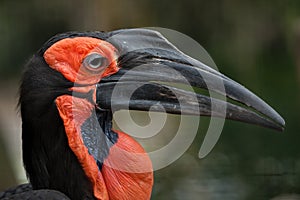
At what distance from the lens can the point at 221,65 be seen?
233 inches

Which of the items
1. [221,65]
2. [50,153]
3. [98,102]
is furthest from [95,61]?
[221,65]

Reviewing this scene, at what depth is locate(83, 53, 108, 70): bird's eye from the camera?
2.31 metres

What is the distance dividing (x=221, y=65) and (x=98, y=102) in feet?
12.0

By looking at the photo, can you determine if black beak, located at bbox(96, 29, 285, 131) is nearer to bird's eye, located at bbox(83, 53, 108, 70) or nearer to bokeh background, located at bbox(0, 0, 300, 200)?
bird's eye, located at bbox(83, 53, 108, 70)

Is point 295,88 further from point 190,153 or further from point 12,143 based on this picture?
point 12,143

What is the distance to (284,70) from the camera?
573 centimetres

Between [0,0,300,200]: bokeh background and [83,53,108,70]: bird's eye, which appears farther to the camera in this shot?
[0,0,300,200]: bokeh background

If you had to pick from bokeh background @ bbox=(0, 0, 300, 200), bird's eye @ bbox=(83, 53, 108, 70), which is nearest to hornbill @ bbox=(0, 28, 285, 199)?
bird's eye @ bbox=(83, 53, 108, 70)

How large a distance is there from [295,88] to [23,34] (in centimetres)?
248

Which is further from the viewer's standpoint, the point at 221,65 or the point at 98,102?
the point at 221,65

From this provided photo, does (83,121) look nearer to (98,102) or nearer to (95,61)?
(98,102)

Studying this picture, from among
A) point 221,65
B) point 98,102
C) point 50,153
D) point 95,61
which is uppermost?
point 95,61

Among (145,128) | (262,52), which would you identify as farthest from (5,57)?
(145,128)

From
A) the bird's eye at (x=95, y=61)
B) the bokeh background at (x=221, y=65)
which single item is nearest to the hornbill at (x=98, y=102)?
the bird's eye at (x=95, y=61)
